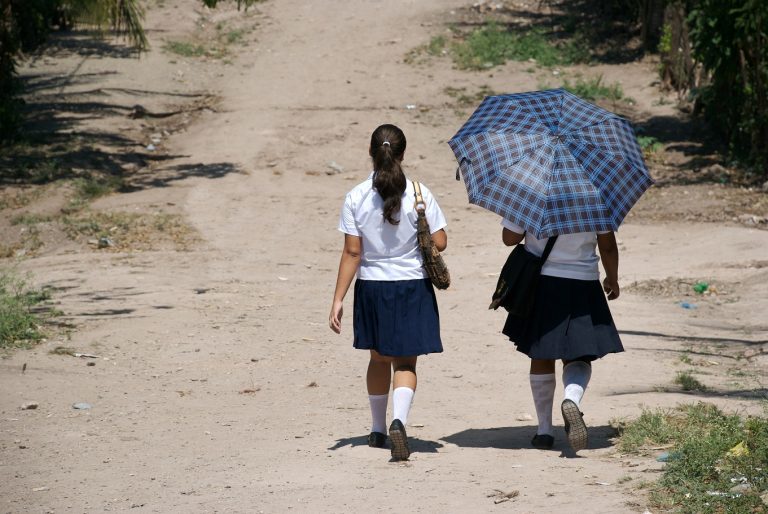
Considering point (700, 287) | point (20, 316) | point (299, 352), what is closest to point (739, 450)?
point (299, 352)

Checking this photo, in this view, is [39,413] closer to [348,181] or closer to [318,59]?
[348,181]

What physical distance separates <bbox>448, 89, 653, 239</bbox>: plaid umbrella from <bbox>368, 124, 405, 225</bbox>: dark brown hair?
1.14 feet

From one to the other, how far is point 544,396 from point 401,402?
2.47 ft

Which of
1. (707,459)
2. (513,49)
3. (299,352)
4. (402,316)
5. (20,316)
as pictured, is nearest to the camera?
(707,459)

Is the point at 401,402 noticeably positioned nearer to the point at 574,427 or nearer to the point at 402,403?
the point at 402,403

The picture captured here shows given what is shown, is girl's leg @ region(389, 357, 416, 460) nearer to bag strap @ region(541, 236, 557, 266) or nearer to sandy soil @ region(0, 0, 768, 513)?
sandy soil @ region(0, 0, 768, 513)

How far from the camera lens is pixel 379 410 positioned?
5.66 metres

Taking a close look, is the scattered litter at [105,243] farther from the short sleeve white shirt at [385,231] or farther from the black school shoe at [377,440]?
the short sleeve white shirt at [385,231]

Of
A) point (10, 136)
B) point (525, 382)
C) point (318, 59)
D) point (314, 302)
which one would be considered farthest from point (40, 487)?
point (318, 59)

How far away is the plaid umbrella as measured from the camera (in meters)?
5.16

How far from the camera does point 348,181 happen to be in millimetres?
14852

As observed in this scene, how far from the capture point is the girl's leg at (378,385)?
5.57 meters

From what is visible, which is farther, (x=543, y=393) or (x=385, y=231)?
(x=543, y=393)

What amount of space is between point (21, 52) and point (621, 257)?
16.0 metres
